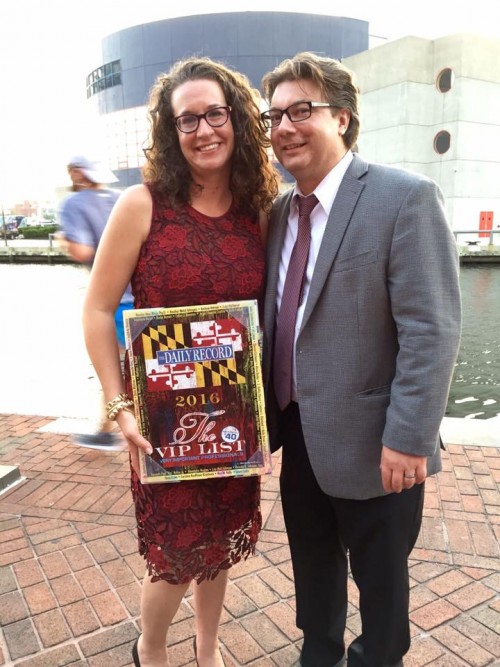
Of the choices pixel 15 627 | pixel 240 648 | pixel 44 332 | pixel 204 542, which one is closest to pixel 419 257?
pixel 204 542

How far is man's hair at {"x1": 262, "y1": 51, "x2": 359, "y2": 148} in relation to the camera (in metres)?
1.60

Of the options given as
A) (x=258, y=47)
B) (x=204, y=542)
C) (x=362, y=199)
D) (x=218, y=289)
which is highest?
(x=258, y=47)

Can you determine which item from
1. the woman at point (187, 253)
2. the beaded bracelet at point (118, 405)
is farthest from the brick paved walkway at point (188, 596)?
the beaded bracelet at point (118, 405)

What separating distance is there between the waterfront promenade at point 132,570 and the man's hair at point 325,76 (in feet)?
6.77

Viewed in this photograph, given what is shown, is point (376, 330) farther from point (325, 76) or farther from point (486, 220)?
point (486, 220)

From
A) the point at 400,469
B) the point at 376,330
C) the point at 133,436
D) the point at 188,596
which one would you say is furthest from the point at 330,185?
the point at 188,596

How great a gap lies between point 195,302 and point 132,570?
1.65 meters

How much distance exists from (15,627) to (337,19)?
4233 centimetres

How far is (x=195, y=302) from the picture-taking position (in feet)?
5.40

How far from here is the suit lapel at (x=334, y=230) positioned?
154 centimetres

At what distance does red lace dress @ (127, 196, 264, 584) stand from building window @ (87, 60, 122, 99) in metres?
44.8

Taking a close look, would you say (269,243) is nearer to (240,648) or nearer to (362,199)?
(362,199)

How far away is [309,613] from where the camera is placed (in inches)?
79.6

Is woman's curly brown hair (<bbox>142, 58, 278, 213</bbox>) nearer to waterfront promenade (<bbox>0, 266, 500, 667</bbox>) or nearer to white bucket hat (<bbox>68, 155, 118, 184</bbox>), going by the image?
waterfront promenade (<bbox>0, 266, 500, 667</bbox>)
